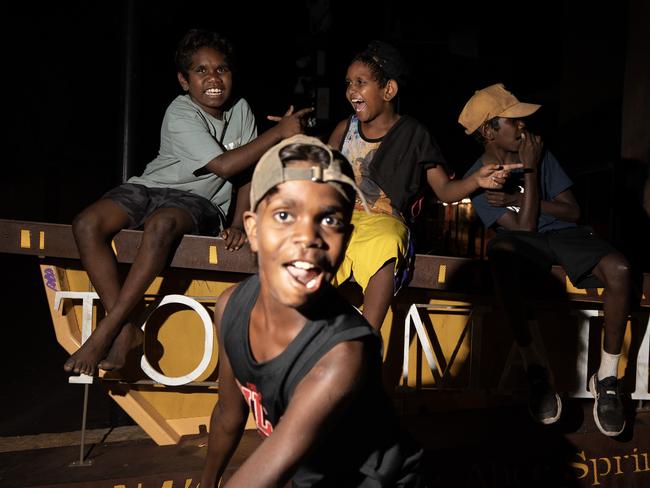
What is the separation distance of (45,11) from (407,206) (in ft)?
13.5

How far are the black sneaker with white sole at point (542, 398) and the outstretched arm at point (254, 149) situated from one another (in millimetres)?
1610

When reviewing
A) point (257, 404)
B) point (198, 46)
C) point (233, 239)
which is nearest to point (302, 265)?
point (257, 404)

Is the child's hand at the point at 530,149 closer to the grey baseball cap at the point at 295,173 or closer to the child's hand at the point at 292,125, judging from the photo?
the child's hand at the point at 292,125

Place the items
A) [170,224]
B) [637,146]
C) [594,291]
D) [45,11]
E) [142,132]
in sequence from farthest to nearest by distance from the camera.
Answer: [45,11] < [637,146] < [142,132] < [594,291] < [170,224]

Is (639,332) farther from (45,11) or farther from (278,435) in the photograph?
(45,11)

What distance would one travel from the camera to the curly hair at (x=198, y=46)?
141 inches

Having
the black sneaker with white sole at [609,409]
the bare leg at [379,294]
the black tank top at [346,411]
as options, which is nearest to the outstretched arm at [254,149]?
the bare leg at [379,294]

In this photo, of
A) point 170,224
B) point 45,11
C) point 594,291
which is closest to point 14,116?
point 45,11

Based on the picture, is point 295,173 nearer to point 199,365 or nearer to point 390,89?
point 199,365

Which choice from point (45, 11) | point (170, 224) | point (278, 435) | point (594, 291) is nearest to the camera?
point (278, 435)

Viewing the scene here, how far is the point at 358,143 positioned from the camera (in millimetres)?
3514

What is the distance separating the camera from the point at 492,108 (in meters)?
3.52

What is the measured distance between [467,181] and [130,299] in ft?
5.33

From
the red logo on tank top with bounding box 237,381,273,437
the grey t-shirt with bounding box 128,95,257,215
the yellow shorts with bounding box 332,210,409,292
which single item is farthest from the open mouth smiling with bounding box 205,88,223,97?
the red logo on tank top with bounding box 237,381,273,437
